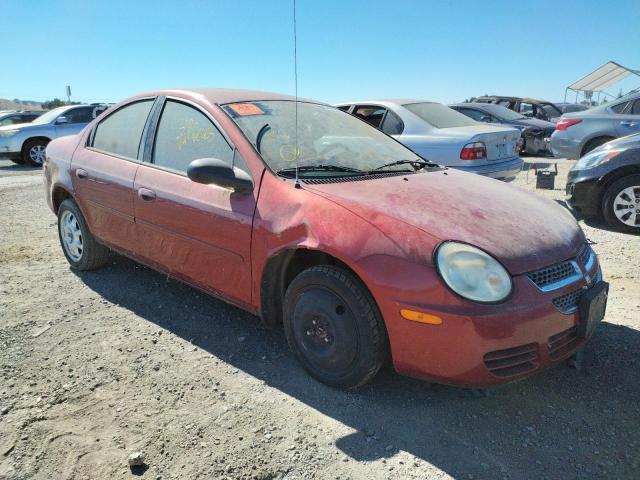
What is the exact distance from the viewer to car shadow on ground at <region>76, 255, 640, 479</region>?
6.96ft

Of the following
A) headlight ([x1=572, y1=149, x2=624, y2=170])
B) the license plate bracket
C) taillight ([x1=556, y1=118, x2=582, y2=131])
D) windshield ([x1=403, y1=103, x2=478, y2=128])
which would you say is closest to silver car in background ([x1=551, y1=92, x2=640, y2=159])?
taillight ([x1=556, y1=118, x2=582, y2=131])

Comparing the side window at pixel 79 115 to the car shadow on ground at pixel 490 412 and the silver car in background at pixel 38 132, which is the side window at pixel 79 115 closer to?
the silver car in background at pixel 38 132

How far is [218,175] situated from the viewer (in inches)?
106

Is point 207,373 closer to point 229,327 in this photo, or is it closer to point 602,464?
point 229,327

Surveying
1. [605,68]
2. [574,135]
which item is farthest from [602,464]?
[605,68]

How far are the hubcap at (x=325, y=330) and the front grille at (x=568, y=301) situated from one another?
92cm

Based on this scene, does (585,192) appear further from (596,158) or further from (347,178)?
(347,178)

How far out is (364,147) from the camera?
3365mm

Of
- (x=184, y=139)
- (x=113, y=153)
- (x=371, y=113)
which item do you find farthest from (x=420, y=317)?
(x=371, y=113)

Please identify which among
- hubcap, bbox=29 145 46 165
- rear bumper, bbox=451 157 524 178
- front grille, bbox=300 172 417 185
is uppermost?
front grille, bbox=300 172 417 185

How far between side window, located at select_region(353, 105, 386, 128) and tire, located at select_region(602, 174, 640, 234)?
3067 millimetres

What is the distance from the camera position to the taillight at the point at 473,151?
6180 millimetres

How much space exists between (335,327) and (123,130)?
94.9 inches

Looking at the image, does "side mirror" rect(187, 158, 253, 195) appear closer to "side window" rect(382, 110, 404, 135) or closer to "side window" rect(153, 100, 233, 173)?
"side window" rect(153, 100, 233, 173)
